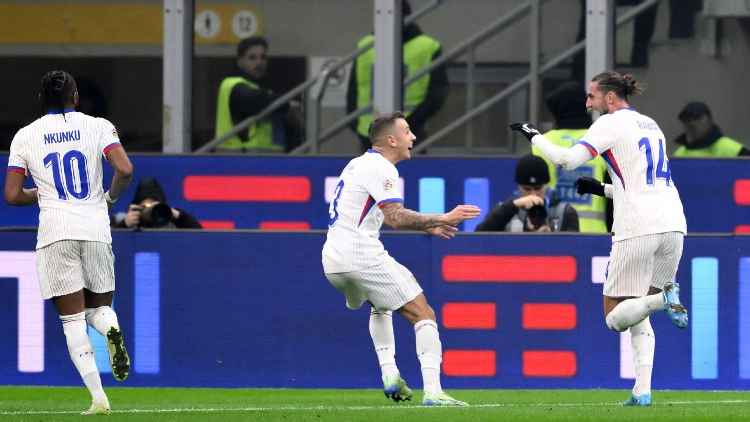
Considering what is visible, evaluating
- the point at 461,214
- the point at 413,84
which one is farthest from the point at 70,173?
the point at 413,84

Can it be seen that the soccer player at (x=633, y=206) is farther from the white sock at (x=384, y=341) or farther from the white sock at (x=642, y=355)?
the white sock at (x=384, y=341)

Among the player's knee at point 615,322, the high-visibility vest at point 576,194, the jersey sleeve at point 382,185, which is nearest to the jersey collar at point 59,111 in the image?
the jersey sleeve at point 382,185

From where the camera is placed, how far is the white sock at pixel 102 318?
968cm

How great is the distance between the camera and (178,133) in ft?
53.5

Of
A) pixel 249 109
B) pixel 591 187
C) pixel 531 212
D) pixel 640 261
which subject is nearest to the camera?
pixel 640 261

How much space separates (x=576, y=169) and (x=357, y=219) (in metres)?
5.17

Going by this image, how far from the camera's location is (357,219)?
1003 centimetres

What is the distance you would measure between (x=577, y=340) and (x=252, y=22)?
4871mm

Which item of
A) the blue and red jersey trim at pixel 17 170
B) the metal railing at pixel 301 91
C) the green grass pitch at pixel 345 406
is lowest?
the green grass pitch at pixel 345 406

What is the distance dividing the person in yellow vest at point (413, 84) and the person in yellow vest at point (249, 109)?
0.65 m

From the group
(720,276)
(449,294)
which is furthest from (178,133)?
(720,276)

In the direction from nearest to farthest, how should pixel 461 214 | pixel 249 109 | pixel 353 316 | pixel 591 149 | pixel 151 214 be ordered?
1. pixel 461 214
2. pixel 591 149
3. pixel 353 316
4. pixel 151 214
5. pixel 249 109

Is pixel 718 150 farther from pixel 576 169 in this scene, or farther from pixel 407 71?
pixel 407 71

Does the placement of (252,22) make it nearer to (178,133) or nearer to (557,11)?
(178,133)
